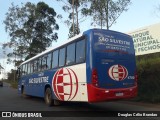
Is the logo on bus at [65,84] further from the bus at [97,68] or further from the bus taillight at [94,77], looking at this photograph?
the bus taillight at [94,77]

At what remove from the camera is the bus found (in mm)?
11469

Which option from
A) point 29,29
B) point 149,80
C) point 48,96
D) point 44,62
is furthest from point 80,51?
point 29,29

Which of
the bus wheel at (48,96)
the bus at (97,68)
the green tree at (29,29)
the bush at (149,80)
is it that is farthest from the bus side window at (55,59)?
the green tree at (29,29)

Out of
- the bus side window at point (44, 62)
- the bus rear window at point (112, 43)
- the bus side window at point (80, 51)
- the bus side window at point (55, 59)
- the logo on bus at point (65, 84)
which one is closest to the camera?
the bus rear window at point (112, 43)

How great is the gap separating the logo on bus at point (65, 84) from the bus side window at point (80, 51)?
2.37 feet

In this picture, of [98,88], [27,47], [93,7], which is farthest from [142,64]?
[27,47]

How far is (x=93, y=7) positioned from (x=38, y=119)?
2206 centimetres

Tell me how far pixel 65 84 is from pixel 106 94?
2561 mm

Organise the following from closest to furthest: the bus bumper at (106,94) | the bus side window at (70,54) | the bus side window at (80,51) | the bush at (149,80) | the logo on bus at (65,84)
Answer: the bus bumper at (106,94) → the bus side window at (80,51) → the logo on bus at (65,84) → the bus side window at (70,54) → the bush at (149,80)

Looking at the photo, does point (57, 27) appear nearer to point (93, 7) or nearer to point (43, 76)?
point (93, 7)

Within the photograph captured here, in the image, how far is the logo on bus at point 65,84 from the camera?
499 inches

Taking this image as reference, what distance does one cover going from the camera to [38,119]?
1112cm

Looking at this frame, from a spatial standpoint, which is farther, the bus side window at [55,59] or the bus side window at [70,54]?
the bus side window at [55,59]

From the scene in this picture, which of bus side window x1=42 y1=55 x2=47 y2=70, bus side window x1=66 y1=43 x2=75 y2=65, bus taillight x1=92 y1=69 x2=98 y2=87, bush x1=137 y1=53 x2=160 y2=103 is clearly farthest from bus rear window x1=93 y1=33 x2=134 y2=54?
bus side window x1=42 y1=55 x2=47 y2=70
